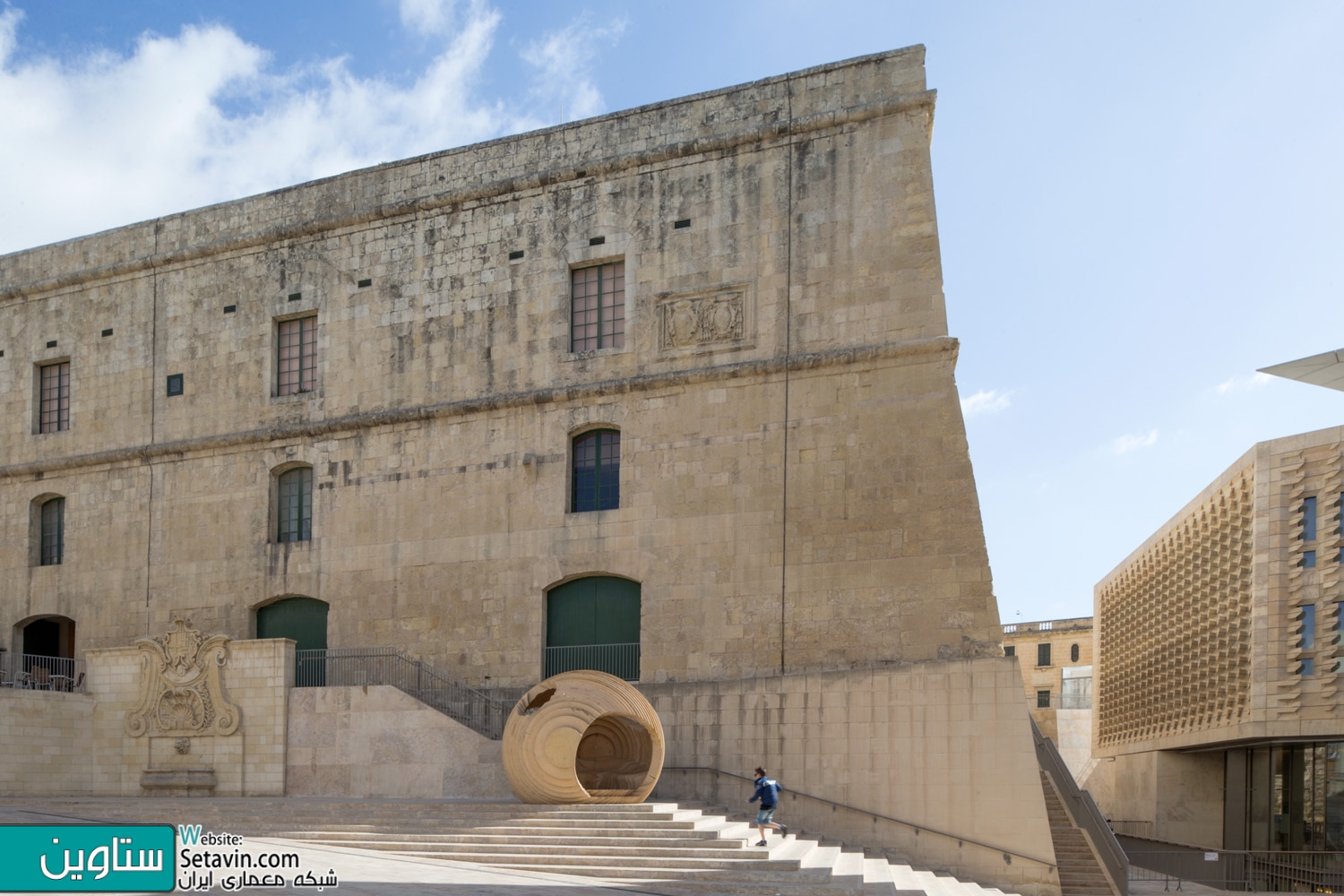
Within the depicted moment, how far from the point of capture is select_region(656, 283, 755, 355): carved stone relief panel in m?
20.2

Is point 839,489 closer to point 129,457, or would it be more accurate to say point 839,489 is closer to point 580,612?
point 580,612

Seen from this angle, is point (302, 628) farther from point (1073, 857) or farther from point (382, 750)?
point (1073, 857)

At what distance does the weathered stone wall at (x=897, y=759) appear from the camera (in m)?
16.7

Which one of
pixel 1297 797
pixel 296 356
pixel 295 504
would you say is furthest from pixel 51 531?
pixel 1297 797

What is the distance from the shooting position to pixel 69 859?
35.2 ft

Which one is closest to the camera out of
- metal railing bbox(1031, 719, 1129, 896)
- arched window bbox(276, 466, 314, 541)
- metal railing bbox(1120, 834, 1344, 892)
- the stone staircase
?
metal railing bbox(1031, 719, 1129, 896)

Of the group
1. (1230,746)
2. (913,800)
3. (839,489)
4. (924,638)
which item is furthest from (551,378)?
(1230,746)

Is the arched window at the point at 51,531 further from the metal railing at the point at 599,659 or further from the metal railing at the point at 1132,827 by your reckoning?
the metal railing at the point at 1132,827

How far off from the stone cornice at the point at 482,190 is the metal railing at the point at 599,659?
7.61 metres

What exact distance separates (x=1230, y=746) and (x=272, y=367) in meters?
21.9

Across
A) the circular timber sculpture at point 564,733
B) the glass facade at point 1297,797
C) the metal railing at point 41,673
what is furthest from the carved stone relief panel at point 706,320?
the glass facade at point 1297,797

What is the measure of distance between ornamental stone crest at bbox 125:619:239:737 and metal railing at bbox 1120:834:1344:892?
1613cm

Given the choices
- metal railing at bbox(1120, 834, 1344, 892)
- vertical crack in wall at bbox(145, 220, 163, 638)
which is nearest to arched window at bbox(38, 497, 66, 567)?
vertical crack in wall at bbox(145, 220, 163, 638)

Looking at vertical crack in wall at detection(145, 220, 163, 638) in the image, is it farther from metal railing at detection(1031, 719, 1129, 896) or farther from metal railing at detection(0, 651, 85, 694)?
metal railing at detection(1031, 719, 1129, 896)
